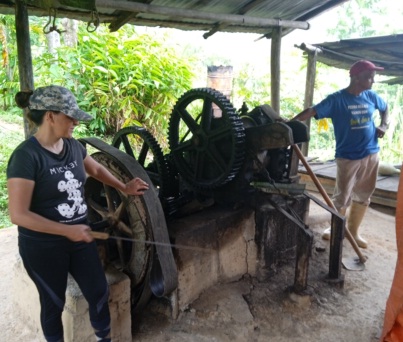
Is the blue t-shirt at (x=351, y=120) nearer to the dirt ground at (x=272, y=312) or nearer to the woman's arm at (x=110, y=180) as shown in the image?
the dirt ground at (x=272, y=312)

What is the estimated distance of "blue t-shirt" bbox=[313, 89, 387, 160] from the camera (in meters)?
4.02

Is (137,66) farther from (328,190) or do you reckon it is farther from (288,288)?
(288,288)

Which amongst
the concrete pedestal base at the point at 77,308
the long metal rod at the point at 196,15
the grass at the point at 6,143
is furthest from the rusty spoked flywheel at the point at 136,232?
the grass at the point at 6,143

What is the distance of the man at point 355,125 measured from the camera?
3982mm

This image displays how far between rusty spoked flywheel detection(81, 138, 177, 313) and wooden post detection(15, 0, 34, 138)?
2.65 ft

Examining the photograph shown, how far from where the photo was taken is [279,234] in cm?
386

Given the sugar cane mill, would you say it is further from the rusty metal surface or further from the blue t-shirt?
the rusty metal surface

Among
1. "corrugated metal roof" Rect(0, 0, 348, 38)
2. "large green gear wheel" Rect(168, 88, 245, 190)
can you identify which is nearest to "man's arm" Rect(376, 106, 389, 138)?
"large green gear wheel" Rect(168, 88, 245, 190)

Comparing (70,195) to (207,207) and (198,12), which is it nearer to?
(207,207)

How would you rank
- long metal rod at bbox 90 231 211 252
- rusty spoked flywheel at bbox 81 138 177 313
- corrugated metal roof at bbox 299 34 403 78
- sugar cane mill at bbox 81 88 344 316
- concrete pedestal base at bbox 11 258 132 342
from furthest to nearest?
corrugated metal roof at bbox 299 34 403 78 < sugar cane mill at bbox 81 88 344 316 < rusty spoked flywheel at bbox 81 138 177 313 < concrete pedestal base at bbox 11 258 132 342 < long metal rod at bbox 90 231 211 252

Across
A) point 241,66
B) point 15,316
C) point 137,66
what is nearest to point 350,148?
point 15,316

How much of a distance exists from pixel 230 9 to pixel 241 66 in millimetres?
9442

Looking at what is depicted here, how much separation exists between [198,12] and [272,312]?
3.50 meters

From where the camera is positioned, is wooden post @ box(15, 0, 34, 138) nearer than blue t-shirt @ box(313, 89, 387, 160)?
Yes
